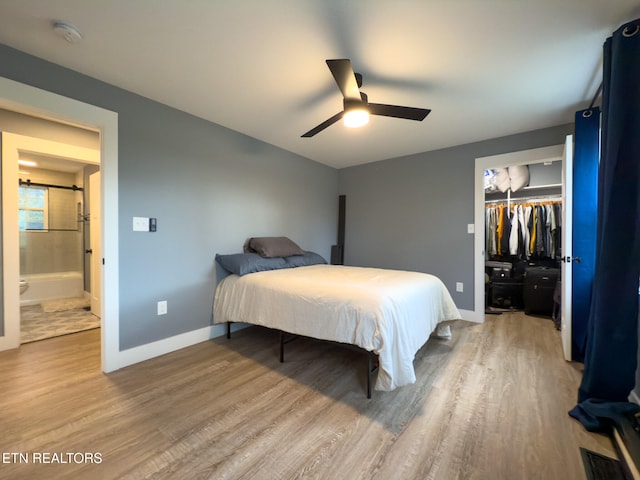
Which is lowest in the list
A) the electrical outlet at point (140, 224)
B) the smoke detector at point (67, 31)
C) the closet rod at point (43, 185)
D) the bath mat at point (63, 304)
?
the bath mat at point (63, 304)

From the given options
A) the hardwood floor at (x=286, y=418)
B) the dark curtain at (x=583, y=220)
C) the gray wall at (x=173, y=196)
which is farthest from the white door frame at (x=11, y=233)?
the dark curtain at (x=583, y=220)

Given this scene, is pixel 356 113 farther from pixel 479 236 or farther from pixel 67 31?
pixel 479 236

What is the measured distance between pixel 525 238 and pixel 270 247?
378 centimetres

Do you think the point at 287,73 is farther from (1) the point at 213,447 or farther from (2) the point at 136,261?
(1) the point at 213,447

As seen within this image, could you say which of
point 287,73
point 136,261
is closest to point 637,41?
point 287,73

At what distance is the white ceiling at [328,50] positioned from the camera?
1437 mm

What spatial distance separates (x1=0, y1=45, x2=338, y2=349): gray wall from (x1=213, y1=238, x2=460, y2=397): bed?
30 cm

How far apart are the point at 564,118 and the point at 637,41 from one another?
1.51m

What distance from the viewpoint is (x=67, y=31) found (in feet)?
5.13

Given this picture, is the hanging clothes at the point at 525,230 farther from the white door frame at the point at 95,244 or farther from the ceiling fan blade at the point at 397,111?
the white door frame at the point at 95,244

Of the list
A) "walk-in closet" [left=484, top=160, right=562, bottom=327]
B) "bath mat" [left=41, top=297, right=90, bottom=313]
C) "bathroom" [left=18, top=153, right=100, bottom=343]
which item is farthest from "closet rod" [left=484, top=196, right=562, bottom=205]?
"bath mat" [left=41, top=297, right=90, bottom=313]

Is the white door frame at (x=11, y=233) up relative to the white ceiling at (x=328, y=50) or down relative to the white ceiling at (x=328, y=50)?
down

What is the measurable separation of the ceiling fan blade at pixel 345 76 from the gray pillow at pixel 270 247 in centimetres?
182

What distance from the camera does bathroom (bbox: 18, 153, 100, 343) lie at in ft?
14.1
